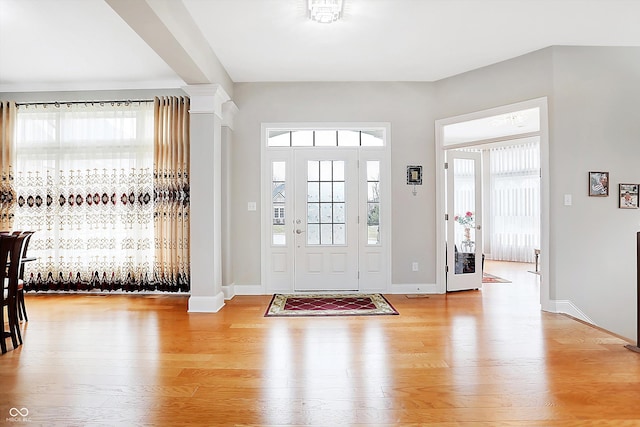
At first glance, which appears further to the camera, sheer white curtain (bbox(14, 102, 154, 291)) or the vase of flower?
the vase of flower

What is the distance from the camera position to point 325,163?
5.43m

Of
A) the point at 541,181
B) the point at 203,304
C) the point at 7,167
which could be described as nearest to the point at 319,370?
the point at 203,304

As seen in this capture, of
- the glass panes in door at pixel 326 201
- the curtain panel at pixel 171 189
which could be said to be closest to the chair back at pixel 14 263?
the curtain panel at pixel 171 189

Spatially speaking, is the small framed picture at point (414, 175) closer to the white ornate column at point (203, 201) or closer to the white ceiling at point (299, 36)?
the white ceiling at point (299, 36)

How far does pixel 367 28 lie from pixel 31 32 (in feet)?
11.2

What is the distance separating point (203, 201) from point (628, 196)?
489cm

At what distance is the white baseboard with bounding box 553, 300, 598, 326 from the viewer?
14.1 feet

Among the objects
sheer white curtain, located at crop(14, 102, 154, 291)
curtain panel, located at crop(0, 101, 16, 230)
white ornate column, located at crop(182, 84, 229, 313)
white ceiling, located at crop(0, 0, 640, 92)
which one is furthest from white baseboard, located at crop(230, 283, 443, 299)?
curtain panel, located at crop(0, 101, 16, 230)

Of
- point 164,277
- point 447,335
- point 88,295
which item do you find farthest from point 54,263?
point 447,335

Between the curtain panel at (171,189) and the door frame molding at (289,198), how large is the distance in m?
1.02

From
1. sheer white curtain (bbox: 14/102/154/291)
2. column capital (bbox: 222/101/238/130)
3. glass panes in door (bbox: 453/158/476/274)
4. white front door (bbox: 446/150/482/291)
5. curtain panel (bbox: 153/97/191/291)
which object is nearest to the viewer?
column capital (bbox: 222/101/238/130)

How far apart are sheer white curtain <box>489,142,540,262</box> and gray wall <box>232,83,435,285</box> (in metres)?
4.55

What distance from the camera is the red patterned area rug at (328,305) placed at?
4344 mm

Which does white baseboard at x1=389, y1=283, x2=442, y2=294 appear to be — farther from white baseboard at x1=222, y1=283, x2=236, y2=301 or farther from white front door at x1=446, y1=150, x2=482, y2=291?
Answer: white baseboard at x1=222, y1=283, x2=236, y2=301
